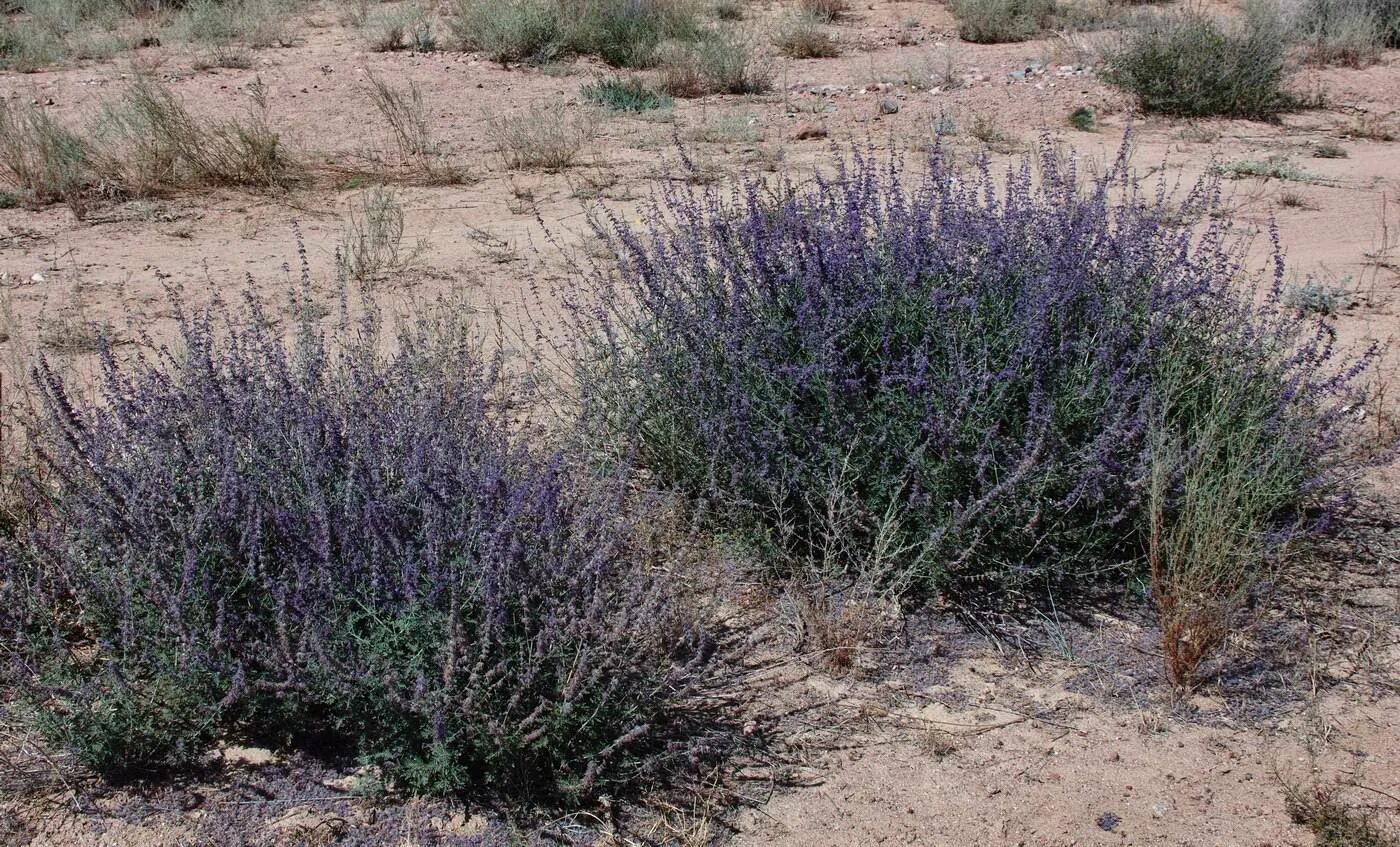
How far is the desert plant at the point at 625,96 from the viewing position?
10976 millimetres

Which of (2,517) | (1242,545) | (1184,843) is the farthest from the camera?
(2,517)

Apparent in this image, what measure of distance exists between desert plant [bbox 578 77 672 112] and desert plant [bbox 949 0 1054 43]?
5.07m

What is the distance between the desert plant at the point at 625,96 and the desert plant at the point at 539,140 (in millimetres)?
889

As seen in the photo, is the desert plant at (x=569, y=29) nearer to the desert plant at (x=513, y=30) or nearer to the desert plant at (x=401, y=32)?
the desert plant at (x=513, y=30)

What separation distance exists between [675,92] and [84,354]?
23.3 feet

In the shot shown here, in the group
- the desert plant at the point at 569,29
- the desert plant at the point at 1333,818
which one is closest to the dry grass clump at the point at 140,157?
the desert plant at the point at 569,29

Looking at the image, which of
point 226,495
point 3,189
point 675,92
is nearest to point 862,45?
point 675,92

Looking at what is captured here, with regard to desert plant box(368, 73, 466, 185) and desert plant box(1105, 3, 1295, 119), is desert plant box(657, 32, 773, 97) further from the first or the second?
desert plant box(1105, 3, 1295, 119)

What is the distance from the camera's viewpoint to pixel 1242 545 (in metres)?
3.62

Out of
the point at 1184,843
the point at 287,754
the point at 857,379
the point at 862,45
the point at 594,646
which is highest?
the point at 862,45

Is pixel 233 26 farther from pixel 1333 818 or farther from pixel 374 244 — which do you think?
pixel 1333 818

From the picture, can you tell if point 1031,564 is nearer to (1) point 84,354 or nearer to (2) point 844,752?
(2) point 844,752

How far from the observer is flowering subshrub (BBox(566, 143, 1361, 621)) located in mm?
3664

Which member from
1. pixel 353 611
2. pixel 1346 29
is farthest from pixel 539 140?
pixel 1346 29
